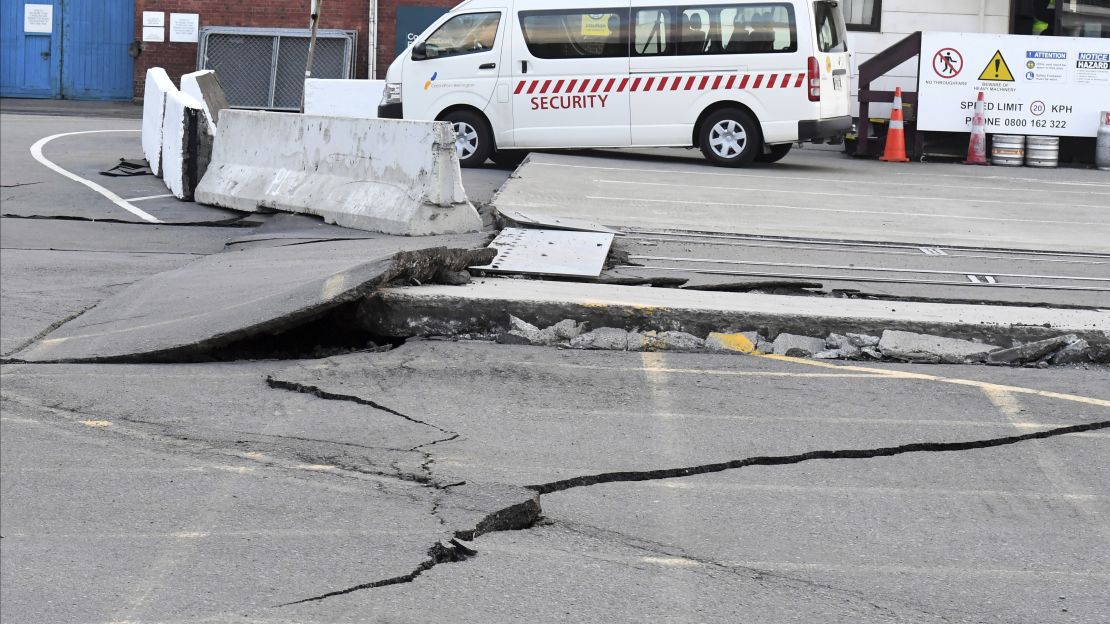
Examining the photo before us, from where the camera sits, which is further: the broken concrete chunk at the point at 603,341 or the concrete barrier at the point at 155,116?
the concrete barrier at the point at 155,116

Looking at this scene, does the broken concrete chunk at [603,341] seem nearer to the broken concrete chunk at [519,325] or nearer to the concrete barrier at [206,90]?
the broken concrete chunk at [519,325]

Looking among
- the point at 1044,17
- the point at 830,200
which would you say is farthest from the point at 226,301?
the point at 1044,17

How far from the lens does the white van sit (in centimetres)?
1541

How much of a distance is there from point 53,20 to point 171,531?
2554cm

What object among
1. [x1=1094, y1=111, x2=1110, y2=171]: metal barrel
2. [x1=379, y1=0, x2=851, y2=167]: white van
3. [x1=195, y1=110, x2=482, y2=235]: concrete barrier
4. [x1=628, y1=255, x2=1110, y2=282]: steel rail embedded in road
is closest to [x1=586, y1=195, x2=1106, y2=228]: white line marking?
[x1=195, y1=110, x2=482, y2=235]: concrete barrier

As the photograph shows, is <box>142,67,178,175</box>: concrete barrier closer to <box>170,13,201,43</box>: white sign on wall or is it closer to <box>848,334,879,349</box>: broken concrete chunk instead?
<box>848,334,879,349</box>: broken concrete chunk

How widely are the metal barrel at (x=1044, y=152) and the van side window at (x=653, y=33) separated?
19.5 ft

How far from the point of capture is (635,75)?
1572 centimetres

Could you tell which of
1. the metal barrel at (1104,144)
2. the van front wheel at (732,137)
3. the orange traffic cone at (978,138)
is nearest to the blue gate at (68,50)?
the van front wheel at (732,137)

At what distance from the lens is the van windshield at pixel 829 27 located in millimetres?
15477

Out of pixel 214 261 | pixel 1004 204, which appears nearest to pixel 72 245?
pixel 214 261

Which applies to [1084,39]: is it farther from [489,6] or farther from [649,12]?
Result: [489,6]

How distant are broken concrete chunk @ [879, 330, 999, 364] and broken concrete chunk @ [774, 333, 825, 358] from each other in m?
0.34

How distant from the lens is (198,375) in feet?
21.3
